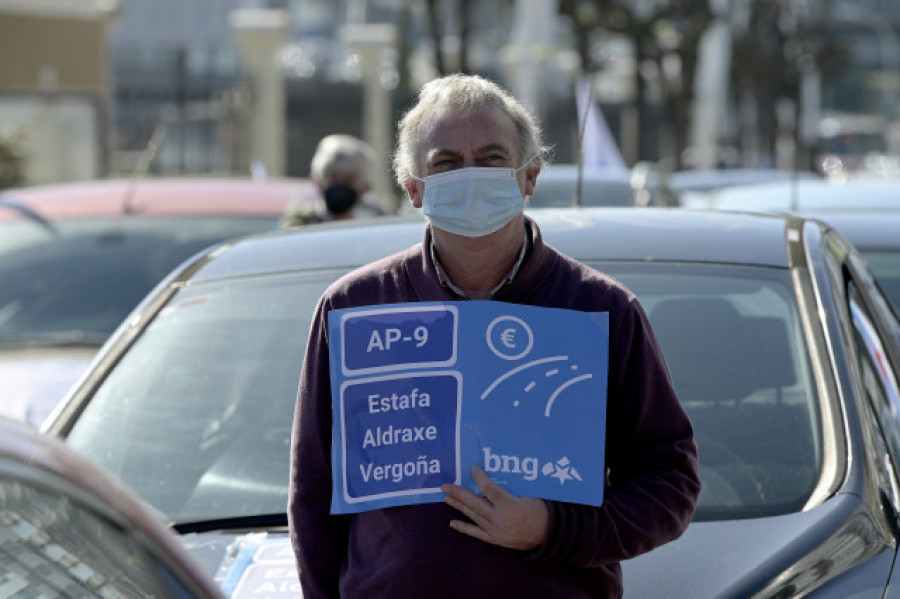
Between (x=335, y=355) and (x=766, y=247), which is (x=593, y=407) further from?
(x=766, y=247)

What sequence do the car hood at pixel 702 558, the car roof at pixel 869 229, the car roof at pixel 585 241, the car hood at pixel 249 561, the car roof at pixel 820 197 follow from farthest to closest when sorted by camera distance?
1. the car roof at pixel 820 197
2. the car roof at pixel 869 229
3. the car roof at pixel 585 241
4. the car hood at pixel 249 561
5. the car hood at pixel 702 558

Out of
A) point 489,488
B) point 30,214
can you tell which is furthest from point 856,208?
point 489,488

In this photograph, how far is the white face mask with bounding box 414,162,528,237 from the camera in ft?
9.01

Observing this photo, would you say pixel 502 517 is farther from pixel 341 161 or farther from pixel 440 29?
pixel 440 29

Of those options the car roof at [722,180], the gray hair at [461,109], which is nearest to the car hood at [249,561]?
the gray hair at [461,109]

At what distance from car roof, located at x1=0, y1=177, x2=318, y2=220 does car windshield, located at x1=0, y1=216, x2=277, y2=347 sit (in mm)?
126

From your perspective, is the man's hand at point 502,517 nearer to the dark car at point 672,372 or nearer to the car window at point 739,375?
the dark car at point 672,372

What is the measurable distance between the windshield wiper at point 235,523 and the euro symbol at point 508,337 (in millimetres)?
923

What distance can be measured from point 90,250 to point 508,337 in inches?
184

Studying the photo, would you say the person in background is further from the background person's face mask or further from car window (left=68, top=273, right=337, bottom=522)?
car window (left=68, top=273, right=337, bottom=522)

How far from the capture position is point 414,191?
2.91m

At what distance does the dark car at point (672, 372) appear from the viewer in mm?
3398

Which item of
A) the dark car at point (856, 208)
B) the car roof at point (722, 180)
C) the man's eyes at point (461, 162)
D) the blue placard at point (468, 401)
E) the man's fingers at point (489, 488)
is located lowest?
the car roof at point (722, 180)

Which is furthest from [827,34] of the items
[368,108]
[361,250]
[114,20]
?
[361,250]
